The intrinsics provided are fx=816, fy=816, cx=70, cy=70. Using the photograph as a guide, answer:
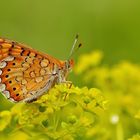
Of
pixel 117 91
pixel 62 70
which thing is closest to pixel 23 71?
pixel 62 70

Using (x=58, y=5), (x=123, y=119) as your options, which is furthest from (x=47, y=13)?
(x=123, y=119)

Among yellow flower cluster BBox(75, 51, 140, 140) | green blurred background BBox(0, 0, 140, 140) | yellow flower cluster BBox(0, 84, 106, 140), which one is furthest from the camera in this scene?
green blurred background BBox(0, 0, 140, 140)

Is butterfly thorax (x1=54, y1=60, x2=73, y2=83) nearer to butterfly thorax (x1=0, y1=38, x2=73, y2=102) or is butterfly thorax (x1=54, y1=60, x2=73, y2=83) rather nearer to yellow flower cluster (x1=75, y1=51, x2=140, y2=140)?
butterfly thorax (x1=0, y1=38, x2=73, y2=102)

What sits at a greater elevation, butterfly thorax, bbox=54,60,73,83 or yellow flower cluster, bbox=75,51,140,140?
butterfly thorax, bbox=54,60,73,83

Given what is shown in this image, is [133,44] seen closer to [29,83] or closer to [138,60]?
[138,60]

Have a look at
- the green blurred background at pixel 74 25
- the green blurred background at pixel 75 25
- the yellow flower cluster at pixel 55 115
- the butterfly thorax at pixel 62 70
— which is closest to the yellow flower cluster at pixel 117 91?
the butterfly thorax at pixel 62 70

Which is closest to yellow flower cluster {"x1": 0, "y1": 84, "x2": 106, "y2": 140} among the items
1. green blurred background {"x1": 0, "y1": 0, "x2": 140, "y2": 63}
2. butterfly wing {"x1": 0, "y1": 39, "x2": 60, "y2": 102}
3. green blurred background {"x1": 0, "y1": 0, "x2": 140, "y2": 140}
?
butterfly wing {"x1": 0, "y1": 39, "x2": 60, "y2": 102}
